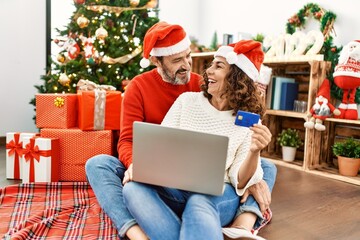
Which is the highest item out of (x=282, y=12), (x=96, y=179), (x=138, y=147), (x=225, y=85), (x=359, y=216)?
(x=282, y=12)

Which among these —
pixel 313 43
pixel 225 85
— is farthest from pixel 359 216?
pixel 313 43

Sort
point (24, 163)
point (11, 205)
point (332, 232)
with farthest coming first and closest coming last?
point (24, 163)
point (11, 205)
point (332, 232)

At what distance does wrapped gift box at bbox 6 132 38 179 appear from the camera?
6.78 feet

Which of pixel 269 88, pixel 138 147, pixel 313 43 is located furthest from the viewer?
pixel 269 88

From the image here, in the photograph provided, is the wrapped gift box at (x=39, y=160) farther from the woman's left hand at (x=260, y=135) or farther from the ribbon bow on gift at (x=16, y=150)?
the woman's left hand at (x=260, y=135)

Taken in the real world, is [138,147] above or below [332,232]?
above

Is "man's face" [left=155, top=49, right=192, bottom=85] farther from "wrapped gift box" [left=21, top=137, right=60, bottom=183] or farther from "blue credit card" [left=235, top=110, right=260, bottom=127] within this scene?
"wrapped gift box" [left=21, top=137, right=60, bottom=183]

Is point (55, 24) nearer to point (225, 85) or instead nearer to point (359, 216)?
point (225, 85)

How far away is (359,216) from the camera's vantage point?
5.54 feet

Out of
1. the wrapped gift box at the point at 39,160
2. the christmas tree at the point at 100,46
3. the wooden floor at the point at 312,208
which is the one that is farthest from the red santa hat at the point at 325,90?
the wrapped gift box at the point at 39,160

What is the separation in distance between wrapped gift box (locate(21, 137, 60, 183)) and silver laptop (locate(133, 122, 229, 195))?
106 cm

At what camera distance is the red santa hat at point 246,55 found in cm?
134

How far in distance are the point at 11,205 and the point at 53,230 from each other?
15.3 inches

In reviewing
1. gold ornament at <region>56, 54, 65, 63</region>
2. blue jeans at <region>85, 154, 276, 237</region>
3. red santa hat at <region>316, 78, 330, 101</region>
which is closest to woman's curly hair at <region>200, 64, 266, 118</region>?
blue jeans at <region>85, 154, 276, 237</region>
